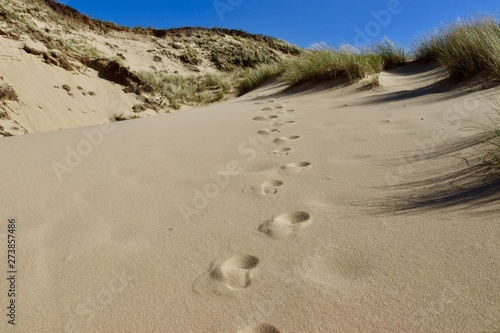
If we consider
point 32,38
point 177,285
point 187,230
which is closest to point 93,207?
point 187,230

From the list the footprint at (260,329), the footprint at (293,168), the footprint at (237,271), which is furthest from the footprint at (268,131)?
the footprint at (260,329)

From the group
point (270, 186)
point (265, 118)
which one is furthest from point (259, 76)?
point (270, 186)

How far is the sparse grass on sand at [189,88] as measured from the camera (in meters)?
8.88

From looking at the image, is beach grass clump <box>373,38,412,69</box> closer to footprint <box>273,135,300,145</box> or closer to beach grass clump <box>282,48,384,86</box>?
beach grass clump <box>282,48,384,86</box>

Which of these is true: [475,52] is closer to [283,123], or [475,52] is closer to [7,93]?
[283,123]

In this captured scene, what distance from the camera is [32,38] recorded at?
24.9ft

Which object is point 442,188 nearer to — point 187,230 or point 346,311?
point 346,311

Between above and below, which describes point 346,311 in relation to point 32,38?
below

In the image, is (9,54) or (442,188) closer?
(442,188)

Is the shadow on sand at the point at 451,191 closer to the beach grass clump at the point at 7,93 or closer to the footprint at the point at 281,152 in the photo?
the footprint at the point at 281,152

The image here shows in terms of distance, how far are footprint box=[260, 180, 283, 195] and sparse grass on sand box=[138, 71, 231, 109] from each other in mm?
6858

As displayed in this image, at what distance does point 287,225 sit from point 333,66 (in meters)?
4.70

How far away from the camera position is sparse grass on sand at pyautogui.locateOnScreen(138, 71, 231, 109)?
888cm

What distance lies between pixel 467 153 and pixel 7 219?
199 centimetres
